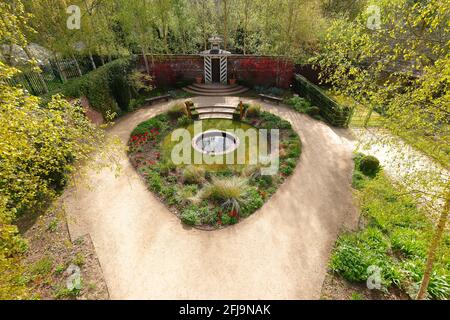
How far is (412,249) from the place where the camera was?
6.93 m

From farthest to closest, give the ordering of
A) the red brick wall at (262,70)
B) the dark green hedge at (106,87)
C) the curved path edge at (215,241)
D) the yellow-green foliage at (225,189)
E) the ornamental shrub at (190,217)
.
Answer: the red brick wall at (262,70) < the dark green hedge at (106,87) < the yellow-green foliage at (225,189) < the ornamental shrub at (190,217) < the curved path edge at (215,241)

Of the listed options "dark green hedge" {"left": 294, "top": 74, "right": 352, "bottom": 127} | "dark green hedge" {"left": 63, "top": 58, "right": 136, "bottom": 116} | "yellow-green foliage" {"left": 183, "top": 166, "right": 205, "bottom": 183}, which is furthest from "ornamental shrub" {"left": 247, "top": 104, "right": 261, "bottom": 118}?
"dark green hedge" {"left": 63, "top": 58, "right": 136, "bottom": 116}

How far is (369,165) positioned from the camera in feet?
33.0

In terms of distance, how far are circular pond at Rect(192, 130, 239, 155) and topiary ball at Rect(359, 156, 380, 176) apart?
573 centimetres

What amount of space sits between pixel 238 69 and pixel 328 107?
8.48 m

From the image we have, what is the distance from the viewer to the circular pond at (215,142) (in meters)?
11.4

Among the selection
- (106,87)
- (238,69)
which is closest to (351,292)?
(106,87)

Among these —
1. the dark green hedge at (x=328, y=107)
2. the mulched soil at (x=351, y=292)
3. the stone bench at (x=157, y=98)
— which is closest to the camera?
the mulched soil at (x=351, y=292)

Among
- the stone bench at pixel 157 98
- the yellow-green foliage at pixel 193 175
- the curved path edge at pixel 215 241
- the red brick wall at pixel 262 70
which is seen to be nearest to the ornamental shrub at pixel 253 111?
the curved path edge at pixel 215 241

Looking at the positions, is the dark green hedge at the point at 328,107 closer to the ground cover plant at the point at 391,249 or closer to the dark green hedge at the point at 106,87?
the ground cover plant at the point at 391,249

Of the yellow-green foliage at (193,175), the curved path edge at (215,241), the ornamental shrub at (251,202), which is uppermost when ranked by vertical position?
the yellow-green foliage at (193,175)

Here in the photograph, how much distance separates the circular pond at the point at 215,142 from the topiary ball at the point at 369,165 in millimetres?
5730

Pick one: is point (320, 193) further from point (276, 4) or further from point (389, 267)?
point (276, 4)
